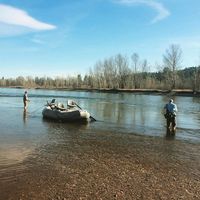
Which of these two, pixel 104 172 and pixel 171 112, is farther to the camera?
pixel 171 112

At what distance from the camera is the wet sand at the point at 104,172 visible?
9.78 metres

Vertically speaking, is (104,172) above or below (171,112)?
below

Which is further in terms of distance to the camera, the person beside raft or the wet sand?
the person beside raft

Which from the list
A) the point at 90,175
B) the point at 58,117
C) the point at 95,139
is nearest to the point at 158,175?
the point at 90,175

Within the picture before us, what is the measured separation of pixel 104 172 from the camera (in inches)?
471

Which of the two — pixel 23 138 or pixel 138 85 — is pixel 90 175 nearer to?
pixel 23 138

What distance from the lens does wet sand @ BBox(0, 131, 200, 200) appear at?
32.1ft

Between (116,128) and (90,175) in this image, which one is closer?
(90,175)

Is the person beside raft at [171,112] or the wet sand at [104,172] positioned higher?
the person beside raft at [171,112]

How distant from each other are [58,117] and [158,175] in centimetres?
1709

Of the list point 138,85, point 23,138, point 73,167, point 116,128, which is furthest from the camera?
point 138,85

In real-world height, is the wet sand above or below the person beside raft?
below

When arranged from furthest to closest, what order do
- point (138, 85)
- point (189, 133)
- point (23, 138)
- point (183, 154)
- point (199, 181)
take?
1. point (138, 85)
2. point (189, 133)
3. point (23, 138)
4. point (183, 154)
5. point (199, 181)

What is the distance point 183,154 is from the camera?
15.6m
